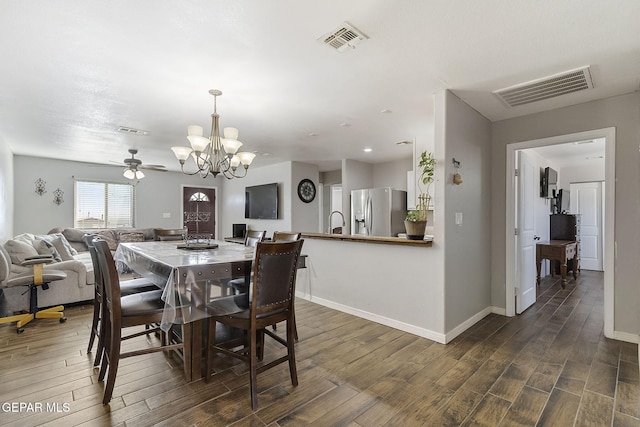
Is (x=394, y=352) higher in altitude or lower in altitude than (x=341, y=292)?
lower

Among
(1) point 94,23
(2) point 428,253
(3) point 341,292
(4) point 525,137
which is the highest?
(1) point 94,23

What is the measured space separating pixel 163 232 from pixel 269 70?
10.1 ft

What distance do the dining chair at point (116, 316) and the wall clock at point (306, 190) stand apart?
14.9ft

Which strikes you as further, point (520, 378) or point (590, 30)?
point (520, 378)

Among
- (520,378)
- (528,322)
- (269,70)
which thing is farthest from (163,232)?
(528,322)

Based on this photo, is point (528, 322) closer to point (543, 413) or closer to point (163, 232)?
point (543, 413)

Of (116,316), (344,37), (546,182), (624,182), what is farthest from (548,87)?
(116,316)

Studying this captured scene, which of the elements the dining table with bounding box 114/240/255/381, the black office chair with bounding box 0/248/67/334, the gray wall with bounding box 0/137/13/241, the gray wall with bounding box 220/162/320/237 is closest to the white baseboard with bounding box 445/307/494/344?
the dining table with bounding box 114/240/255/381

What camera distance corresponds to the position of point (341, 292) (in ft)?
12.1

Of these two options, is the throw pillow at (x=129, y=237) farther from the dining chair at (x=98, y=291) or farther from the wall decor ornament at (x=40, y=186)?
the dining chair at (x=98, y=291)

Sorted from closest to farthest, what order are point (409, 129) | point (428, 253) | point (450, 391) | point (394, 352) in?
1. point (450, 391)
2. point (394, 352)
3. point (428, 253)
4. point (409, 129)

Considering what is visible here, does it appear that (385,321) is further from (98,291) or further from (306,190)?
(306,190)

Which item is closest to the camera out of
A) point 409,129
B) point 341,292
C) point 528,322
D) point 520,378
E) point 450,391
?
point 450,391

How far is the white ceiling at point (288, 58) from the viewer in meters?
1.72
